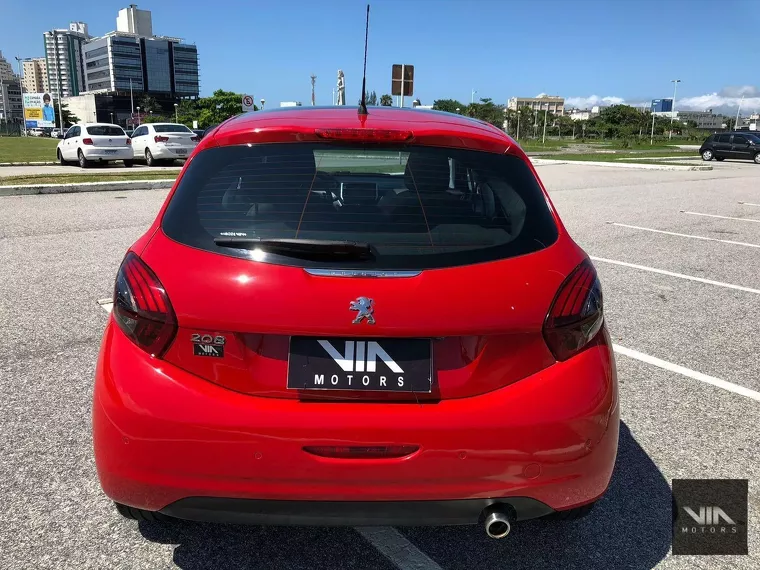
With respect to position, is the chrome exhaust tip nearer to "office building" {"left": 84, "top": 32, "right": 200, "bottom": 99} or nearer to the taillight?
the taillight

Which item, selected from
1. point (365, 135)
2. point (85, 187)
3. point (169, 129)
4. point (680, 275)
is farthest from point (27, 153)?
point (365, 135)

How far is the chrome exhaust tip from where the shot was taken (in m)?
2.05

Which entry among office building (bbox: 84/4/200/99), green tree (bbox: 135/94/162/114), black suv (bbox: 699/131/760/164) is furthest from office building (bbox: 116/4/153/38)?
black suv (bbox: 699/131/760/164)

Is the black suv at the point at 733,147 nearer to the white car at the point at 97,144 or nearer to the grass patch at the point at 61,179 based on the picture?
the white car at the point at 97,144

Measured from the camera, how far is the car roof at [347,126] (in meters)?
2.37

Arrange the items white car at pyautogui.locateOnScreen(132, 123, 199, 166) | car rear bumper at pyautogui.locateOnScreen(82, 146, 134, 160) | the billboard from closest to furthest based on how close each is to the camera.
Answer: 1. car rear bumper at pyautogui.locateOnScreen(82, 146, 134, 160)
2. white car at pyautogui.locateOnScreen(132, 123, 199, 166)
3. the billboard

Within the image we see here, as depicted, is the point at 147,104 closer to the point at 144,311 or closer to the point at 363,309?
the point at 144,311

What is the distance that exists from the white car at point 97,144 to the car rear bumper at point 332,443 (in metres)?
22.8

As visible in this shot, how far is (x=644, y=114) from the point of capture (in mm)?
90312

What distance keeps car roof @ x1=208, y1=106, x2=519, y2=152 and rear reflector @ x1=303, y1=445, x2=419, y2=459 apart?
1108 millimetres

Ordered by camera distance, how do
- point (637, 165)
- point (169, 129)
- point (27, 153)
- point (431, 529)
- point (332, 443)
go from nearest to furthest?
point (332, 443)
point (431, 529)
point (169, 129)
point (637, 165)
point (27, 153)

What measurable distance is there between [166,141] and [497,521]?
916 inches

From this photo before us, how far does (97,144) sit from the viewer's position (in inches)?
885

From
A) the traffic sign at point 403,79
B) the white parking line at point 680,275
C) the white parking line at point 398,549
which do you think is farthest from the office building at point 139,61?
the white parking line at point 398,549
